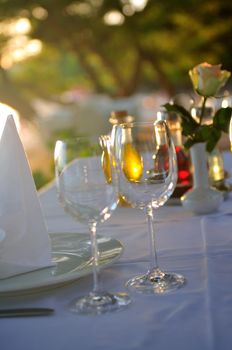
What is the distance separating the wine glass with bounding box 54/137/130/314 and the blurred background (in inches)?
209

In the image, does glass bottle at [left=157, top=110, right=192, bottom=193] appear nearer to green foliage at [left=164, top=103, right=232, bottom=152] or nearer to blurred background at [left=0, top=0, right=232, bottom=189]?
green foliage at [left=164, top=103, right=232, bottom=152]

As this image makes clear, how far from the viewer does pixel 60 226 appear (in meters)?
1.08

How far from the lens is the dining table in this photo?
0.54 m

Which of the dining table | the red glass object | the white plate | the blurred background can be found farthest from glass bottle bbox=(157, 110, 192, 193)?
the blurred background

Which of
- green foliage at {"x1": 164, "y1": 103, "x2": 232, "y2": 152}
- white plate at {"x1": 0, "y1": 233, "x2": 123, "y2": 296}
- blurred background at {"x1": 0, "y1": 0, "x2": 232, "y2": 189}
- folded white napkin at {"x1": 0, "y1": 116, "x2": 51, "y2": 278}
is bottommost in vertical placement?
white plate at {"x1": 0, "y1": 233, "x2": 123, "y2": 296}

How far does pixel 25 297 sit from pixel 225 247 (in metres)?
0.30

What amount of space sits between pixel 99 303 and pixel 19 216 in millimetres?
165

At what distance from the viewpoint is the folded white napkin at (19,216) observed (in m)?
0.73

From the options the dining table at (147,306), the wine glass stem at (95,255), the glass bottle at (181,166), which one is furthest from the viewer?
the glass bottle at (181,166)

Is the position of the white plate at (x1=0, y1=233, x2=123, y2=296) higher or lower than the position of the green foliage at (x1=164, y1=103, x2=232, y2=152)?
lower

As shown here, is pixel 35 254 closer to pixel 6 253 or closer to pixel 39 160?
pixel 6 253

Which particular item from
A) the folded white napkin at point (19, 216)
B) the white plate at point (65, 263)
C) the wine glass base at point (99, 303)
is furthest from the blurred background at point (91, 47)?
the wine glass base at point (99, 303)

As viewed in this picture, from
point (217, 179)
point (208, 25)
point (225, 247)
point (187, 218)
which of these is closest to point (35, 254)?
point (225, 247)

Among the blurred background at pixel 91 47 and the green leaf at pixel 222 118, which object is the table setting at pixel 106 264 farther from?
the blurred background at pixel 91 47
